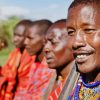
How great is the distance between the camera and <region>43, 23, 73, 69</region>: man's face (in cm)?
479

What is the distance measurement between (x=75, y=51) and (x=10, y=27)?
96.8 feet

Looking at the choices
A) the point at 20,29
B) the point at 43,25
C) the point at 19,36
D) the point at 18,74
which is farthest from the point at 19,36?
the point at 43,25

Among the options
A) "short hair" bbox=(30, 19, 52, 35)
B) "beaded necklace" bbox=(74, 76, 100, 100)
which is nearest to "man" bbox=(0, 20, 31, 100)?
"short hair" bbox=(30, 19, 52, 35)

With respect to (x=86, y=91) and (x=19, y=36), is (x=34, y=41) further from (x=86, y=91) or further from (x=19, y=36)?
(x=86, y=91)

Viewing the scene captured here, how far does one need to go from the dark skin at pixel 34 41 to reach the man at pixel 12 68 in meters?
1.17

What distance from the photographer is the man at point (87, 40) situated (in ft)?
10.4

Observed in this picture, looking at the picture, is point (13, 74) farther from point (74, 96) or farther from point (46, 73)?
point (74, 96)

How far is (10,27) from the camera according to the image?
107 feet

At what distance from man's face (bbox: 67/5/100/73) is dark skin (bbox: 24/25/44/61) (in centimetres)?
348

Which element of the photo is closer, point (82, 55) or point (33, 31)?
point (82, 55)

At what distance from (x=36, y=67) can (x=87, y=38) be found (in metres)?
3.50

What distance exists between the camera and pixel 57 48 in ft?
16.2

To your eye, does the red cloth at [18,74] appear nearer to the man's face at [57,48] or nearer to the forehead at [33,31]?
the forehead at [33,31]

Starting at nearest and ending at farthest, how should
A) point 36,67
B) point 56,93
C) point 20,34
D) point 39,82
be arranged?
point 56,93 → point 39,82 → point 36,67 → point 20,34
